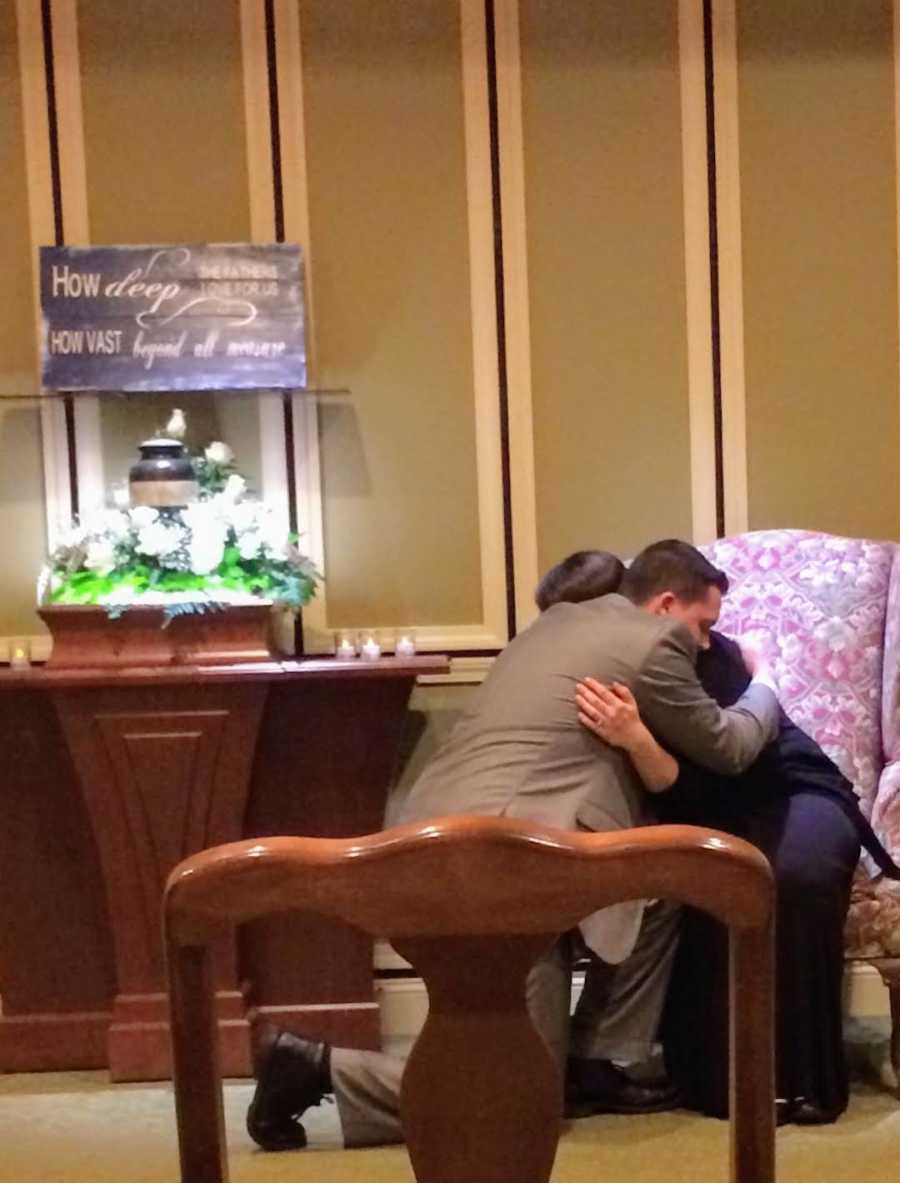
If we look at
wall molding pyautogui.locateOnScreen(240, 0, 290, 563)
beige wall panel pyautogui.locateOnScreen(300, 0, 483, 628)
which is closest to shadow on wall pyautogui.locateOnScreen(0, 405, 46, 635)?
wall molding pyautogui.locateOnScreen(240, 0, 290, 563)

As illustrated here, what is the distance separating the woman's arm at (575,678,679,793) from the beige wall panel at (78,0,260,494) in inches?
58.9

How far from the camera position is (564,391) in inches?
127

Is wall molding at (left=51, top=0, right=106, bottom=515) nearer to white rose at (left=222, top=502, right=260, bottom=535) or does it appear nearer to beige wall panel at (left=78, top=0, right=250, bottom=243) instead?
beige wall panel at (left=78, top=0, right=250, bottom=243)

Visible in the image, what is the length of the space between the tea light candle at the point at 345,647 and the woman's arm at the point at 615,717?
0.78m

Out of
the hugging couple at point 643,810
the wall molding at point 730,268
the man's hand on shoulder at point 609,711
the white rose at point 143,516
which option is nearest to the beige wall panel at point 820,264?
the wall molding at point 730,268

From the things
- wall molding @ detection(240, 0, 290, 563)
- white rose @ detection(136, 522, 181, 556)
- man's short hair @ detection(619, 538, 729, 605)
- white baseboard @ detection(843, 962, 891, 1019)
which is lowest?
white baseboard @ detection(843, 962, 891, 1019)

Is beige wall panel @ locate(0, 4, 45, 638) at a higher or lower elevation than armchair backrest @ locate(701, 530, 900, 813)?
higher

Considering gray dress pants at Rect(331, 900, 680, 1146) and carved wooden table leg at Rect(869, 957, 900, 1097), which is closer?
gray dress pants at Rect(331, 900, 680, 1146)

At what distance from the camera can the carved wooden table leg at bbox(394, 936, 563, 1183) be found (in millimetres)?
916

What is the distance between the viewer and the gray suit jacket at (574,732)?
234 centimetres

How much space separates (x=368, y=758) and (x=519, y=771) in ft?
2.28

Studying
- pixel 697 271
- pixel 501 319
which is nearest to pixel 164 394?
pixel 501 319

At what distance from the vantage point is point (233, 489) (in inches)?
117

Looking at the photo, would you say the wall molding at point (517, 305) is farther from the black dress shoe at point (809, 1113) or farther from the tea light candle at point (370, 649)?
the black dress shoe at point (809, 1113)
